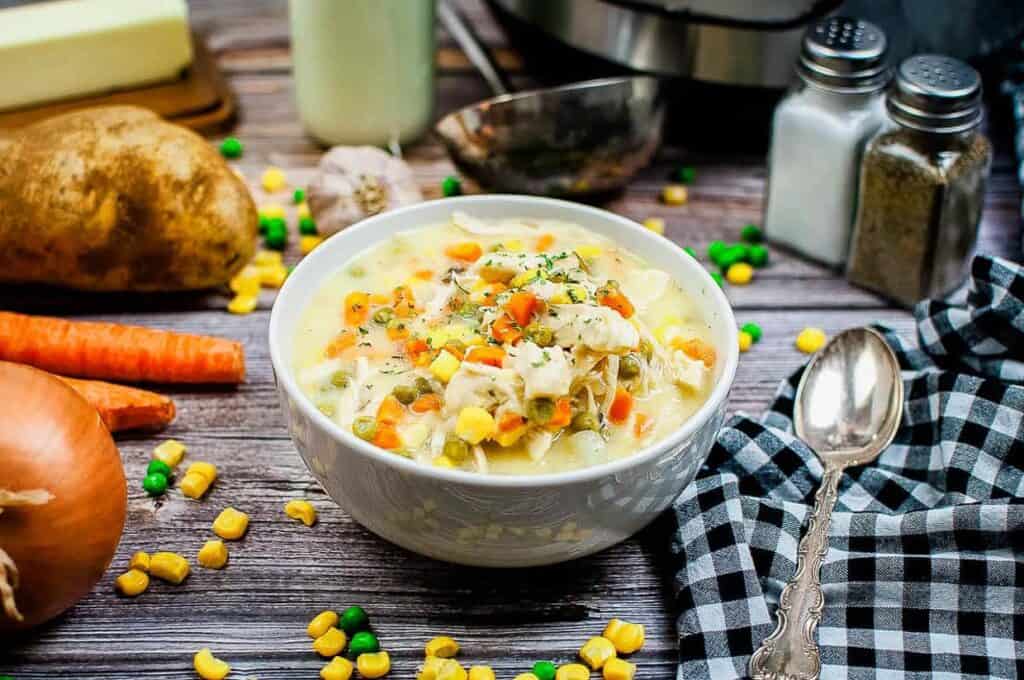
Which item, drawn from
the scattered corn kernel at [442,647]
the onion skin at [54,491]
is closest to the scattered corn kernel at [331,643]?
the scattered corn kernel at [442,647]

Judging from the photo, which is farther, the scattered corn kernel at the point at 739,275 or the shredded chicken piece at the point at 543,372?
the scattered corn kernel at the point at 739,275

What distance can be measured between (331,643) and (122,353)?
3.02ft

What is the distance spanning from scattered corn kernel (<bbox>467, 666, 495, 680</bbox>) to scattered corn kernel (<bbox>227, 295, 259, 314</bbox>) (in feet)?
3.85

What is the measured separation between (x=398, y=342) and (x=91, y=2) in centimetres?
182

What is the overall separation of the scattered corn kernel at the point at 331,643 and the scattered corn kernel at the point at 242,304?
1037mm

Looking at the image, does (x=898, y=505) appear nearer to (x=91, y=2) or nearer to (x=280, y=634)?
(x=280, y=634)

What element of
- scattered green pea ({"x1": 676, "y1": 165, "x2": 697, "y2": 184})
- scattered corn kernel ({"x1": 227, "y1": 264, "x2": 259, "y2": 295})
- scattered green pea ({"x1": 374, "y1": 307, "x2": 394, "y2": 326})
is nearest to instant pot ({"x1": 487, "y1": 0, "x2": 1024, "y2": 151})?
scattered green pea ({"x1": 676, "y1": 165, "x2": 697, "y2": 184})

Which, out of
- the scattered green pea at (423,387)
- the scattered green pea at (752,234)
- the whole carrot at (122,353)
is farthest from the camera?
the scattered green pea at (752,234)

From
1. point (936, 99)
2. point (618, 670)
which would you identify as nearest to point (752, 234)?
point (936, 99)

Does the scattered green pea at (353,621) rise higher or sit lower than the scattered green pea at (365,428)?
lower

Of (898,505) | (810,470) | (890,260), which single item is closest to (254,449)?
(810,470)

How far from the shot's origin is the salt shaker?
253cm

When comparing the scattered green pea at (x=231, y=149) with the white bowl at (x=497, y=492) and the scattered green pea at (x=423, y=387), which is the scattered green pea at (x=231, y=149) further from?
the scattered green pea at (x=423, y=387)

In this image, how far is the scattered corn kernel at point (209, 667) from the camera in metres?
1.85
